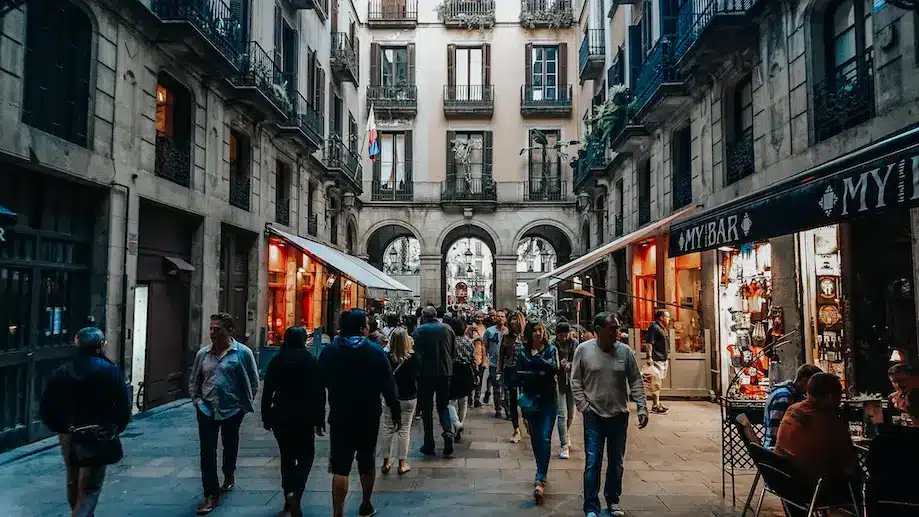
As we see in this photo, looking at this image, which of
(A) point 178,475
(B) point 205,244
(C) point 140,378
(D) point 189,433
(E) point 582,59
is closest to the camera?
(A) point 178,475

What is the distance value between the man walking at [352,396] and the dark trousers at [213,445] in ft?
4.23

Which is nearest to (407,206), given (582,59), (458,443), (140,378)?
(582,59)

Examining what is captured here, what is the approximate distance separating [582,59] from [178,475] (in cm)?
2004

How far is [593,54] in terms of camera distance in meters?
20.6

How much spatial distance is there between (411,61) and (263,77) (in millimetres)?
13510

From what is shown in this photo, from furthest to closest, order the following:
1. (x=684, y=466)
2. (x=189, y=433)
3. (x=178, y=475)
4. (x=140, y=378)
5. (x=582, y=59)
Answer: (x=582, y=59)
(x=140, y=378)
(x=189, y=433)
(x=684, y=466)
(x=178, y=475)

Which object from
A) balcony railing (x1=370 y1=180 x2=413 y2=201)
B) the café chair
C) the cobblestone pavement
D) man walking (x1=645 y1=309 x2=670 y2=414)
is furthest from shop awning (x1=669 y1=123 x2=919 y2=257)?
balcony railing (x1=370 y1=180 x2=413 y2=201)

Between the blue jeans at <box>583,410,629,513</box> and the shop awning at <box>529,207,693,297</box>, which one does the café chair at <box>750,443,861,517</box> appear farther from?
the shop awning at <box>529,207,693,297</box>

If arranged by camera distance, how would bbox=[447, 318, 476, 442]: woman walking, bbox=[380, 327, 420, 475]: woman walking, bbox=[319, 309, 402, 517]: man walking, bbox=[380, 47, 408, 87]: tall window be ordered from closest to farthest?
bbox=[319, 309, 402, 517]: man walking
bbox=[380, 327, 420, 475]: woman walking
bbox=[447, 318, 476, 442]: woman walking
bbox=[380, 47, 408, 87]: tall window

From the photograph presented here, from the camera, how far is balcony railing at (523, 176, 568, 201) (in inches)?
1006

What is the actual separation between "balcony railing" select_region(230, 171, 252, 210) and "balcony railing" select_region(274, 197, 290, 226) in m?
1.83

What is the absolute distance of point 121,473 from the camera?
20.7ft

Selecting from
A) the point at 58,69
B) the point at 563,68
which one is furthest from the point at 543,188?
the point at 58,69

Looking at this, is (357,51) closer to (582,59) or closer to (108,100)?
(582,59)
